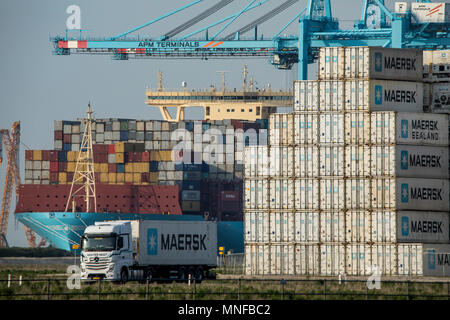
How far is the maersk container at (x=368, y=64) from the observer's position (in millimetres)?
53438

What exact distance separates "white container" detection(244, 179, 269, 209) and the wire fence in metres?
7.94

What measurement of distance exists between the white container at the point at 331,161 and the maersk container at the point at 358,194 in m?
0.92

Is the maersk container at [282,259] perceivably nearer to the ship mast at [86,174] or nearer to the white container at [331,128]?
the white container at [331,128]

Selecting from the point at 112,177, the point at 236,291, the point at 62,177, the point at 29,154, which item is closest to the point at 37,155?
the point at 29,154

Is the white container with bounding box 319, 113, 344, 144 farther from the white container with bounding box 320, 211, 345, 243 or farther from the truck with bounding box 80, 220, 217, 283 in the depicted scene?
the truck with bounding box 80, 220, 217, 283

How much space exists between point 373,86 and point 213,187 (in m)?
44.2

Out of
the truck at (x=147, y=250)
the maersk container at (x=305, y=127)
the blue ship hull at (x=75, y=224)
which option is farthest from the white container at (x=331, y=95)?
the blue ship hull at (x=75, y=224)

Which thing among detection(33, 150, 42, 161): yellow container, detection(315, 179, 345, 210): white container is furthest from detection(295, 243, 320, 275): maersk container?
detection(33, 150, 42, 161): yellow container

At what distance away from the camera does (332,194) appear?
52406 millimetres

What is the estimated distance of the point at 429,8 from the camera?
81.9 meters

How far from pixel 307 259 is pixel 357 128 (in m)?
8.05

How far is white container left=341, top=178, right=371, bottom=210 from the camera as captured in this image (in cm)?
5181
